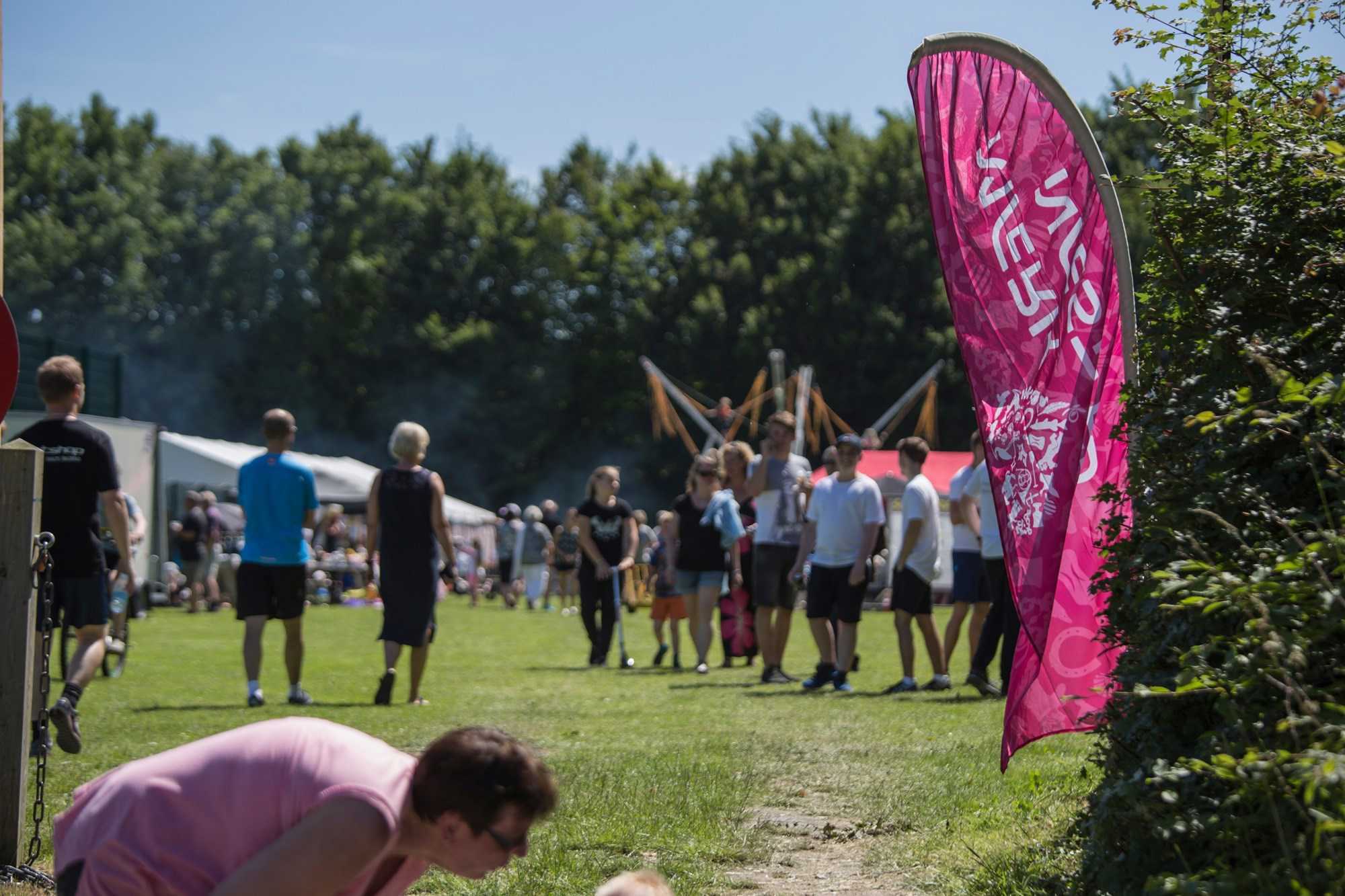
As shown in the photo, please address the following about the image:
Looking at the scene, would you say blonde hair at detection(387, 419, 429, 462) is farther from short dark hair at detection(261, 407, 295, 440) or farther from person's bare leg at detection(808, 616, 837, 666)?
person's bare leg at detection(808, 616, 837, 666)

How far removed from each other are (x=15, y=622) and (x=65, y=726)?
2.58 metres

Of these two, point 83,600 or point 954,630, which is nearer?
point 83,600

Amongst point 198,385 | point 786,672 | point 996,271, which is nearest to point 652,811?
point 996,271

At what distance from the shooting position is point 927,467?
29578 millimetres

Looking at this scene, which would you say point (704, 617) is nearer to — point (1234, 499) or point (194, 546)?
point (1234, 499)

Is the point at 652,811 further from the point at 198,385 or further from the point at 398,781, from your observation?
the point at 198,385

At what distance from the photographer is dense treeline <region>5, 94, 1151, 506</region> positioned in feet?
177

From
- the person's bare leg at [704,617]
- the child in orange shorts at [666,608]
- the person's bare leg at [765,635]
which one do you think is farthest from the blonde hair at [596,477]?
the person's bare leg at [765,635]

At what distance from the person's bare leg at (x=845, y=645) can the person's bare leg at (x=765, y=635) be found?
93cm

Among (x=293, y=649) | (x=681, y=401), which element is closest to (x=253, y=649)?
(x=293, y=649)

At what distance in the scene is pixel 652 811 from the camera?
6199 mm

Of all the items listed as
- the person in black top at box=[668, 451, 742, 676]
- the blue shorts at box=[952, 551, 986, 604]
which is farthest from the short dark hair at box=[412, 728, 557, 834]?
the person in black top at box=[668, 451, 742, 676]

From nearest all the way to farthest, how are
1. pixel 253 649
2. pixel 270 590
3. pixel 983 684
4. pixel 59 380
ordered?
pixel 59 380 < pixel 253 649 < pixel 270 590 < pixel 983 684

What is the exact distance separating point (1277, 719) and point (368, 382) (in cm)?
5988
